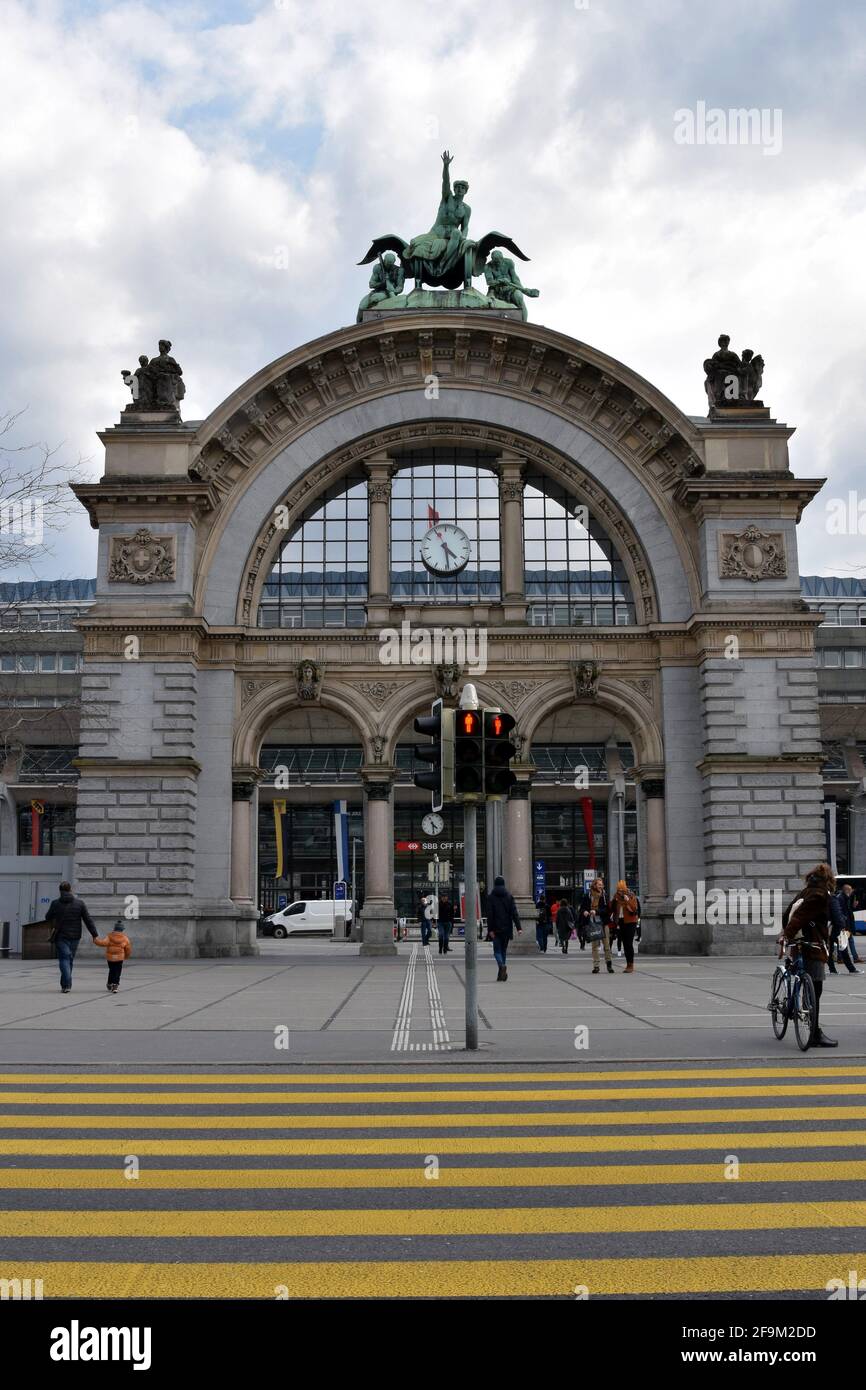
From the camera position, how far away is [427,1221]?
752cm

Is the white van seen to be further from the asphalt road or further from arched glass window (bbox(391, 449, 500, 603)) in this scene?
the asphalt road

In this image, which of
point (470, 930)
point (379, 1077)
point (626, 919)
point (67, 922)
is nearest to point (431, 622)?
point (626, 919)

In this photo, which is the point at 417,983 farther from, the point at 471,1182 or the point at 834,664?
the point at 834,664

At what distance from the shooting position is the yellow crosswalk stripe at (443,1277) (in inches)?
245

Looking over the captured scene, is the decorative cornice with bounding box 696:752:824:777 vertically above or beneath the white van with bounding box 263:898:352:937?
above

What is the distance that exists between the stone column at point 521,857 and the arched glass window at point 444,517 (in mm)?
6145

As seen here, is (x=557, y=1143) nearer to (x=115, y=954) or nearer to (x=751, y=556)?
(x=115, y=954)

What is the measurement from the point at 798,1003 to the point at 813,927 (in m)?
0.88

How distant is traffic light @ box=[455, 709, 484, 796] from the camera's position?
15.6 m

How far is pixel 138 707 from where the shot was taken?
1478 inches

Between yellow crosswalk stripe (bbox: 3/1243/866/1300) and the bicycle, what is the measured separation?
800 cm

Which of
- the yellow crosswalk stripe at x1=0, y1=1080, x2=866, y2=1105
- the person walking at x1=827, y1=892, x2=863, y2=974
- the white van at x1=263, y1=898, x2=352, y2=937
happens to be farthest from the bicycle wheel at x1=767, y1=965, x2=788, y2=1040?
the white van at x1=263, y1=898, x2=352, y2=937

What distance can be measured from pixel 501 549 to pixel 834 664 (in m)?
47.2

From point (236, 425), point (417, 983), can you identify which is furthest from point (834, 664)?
point (417, 983)
